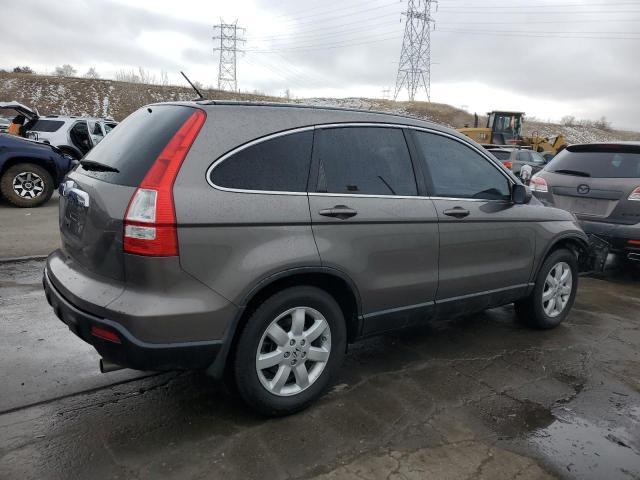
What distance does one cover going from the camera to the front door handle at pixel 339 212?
290 centimetres

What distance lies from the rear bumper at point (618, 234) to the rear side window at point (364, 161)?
3.78m

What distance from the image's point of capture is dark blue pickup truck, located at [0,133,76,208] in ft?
30.3

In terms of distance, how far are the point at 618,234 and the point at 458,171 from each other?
3321 millimetres

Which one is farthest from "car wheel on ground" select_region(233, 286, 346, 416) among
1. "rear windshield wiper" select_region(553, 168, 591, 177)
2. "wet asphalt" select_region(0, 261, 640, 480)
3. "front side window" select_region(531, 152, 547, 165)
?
"front side window" select_region(531, 152, 547, 165)

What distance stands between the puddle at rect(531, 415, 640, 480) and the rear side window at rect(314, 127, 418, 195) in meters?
1.68

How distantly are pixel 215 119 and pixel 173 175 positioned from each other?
428 mm

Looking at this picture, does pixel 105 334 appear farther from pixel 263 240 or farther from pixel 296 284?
pixel 296 284

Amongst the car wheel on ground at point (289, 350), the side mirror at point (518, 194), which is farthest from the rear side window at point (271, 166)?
the side mirror at point (518, 194)

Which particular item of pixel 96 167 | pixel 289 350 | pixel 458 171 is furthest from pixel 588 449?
pixel 96 167

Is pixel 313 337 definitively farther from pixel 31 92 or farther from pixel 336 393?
pixel 31 92

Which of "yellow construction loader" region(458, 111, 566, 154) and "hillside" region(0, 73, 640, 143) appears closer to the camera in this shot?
"yellow construction loader" region(458, 111, 566, 154)

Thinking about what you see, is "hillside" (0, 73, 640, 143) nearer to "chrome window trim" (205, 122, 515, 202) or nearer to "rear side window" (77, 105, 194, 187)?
"chrome window trim" (205, 122, 515, 202)

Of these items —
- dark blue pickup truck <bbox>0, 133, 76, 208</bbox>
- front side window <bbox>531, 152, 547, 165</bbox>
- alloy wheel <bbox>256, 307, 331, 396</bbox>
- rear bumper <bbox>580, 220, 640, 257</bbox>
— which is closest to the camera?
alloy wheel <bbox>256, 307, 331, 396</bbox>

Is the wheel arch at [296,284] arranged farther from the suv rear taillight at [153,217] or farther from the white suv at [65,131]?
the white suv at [65,131]
